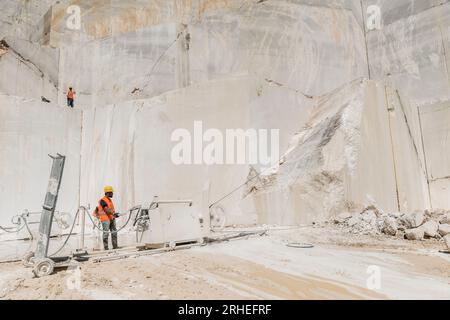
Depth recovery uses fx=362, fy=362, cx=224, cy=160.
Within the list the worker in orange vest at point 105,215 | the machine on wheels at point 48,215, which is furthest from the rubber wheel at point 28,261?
the worker in orange vest at point 105,215

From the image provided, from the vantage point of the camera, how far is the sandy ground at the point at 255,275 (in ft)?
11.5

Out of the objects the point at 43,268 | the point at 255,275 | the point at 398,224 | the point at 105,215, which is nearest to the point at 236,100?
the point at 398,224

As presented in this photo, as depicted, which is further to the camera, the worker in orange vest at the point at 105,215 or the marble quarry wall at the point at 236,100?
the marble quarry wall at the point at 236,100

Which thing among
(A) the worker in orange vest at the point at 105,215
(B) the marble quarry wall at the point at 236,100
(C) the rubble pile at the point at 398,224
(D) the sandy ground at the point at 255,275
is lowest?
(D) the sandy ground at the point at 255,275

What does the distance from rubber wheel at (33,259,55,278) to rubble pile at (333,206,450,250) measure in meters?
5.75

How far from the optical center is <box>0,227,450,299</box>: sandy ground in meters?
3.50

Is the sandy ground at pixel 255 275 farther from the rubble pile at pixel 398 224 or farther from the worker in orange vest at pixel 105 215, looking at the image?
the worker in orange vest at pixel 105 215

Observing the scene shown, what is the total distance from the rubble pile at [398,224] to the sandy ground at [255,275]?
0.55 m

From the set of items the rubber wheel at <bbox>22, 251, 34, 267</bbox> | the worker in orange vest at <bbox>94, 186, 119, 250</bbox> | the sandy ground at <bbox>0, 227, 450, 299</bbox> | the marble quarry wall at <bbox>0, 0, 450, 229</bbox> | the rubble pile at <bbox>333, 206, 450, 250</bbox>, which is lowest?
the sandy ground at <bbox>0, 227, 450, 299</bbox>

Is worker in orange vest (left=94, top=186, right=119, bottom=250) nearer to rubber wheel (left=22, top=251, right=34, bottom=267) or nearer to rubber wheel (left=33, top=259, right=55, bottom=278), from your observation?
rubber wheel (left=22, top=251, right=34, bottom=267)

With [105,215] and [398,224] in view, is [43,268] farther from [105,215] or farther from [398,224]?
[398,224]

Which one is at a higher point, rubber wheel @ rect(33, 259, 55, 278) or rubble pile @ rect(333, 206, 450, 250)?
rubble pile @ rect(333, 206, 450, 250)

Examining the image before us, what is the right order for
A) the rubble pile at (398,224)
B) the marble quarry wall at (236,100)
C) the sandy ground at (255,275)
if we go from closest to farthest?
1. the sandy ground at (255,275)
2. the rubble pile at (398,224)
3. the marble quarry wall at (236,100)

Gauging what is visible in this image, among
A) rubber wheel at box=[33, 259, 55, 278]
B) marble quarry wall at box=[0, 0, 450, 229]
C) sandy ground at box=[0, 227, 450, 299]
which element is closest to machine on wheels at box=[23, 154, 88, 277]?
rubber wheel at box=[33, 259, 55, 278]
